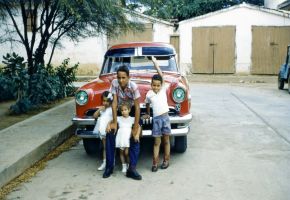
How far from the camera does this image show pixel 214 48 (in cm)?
2222

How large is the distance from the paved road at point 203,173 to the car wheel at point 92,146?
0.53ft

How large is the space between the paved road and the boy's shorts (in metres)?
0.53

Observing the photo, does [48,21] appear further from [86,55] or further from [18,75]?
[86,55]

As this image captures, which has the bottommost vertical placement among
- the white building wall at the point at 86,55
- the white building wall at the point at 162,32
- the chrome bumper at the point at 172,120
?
the chrome bumper at the point at 172,120

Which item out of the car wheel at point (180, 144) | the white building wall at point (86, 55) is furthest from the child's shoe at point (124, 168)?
the white building wall at point (86, 55)

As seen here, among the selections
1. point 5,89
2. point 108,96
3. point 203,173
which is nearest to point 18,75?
point 5,89

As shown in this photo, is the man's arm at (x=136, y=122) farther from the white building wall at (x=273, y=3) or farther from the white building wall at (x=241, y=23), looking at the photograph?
the white building wall at (x=273, y=3)

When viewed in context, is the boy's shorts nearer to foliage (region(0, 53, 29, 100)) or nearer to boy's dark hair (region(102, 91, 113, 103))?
boy's dark hair (region(102, 91, 113, 103))

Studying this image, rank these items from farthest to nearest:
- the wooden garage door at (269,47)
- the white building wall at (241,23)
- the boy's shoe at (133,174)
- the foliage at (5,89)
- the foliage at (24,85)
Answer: the white building wall at (241,23), the wooden garage door at (269,47), the foliage at (5,89), the foliage at (24,85), the boy's shoe at (133,174)

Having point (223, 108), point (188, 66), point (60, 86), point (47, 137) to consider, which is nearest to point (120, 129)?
point (47, 137)

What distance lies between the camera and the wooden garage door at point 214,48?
72.9ft

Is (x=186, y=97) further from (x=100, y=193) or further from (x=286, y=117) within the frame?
(x=286, y=117)

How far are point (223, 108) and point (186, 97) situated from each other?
5.71 meters

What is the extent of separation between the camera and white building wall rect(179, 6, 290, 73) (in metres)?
22.0
